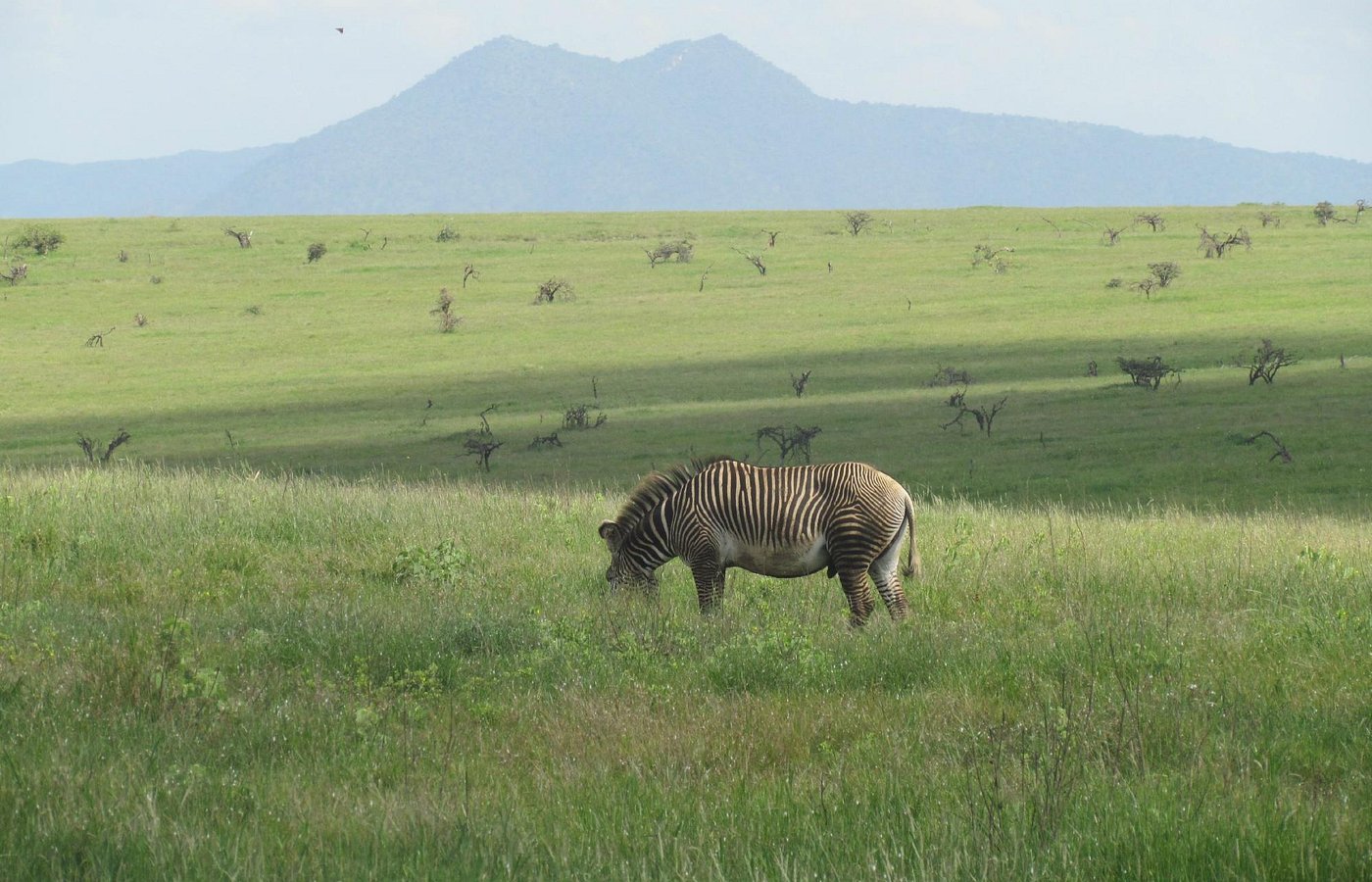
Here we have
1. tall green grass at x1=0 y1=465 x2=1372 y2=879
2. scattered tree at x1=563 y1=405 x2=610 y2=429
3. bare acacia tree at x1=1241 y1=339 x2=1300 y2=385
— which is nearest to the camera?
tall green grass at x1=0 y1=465 x2=1372 y2=879

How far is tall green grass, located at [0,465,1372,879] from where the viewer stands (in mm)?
4977

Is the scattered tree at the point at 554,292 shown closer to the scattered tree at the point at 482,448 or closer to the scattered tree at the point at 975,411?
the scattered tree at the point at 975,411

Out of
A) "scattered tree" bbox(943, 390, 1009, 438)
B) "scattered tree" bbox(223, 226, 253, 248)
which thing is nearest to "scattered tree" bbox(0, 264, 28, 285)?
"scattered tree" bbox(223, 226, 253, 248)

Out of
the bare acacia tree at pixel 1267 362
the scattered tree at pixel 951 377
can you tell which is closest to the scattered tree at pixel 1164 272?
the bare acacia tree at pixel 1267 362

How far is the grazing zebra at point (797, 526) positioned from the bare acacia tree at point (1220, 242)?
5900cm

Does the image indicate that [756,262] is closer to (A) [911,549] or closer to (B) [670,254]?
(B) [670,254]

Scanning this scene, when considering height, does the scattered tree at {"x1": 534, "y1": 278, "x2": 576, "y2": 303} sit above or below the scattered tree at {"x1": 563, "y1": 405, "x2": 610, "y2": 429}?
above

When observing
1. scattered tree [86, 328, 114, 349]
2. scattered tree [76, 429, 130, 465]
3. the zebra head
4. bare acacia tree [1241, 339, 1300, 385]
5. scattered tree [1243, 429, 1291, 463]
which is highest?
bare acacia tree [1241, 339, 1300, 385]

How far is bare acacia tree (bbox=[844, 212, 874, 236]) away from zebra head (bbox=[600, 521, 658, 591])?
7259cm

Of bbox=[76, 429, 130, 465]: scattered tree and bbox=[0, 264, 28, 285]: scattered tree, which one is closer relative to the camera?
bbox=[76, 429, 130, 465]: scattered tree

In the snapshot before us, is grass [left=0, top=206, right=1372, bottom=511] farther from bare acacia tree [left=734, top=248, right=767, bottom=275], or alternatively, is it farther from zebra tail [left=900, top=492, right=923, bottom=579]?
zebra tail [left=900, top=492, right=923, bottom=579]

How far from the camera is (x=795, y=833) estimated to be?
5211mm

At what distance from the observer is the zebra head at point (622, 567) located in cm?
1145

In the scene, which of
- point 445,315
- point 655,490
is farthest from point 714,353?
point 655,490
